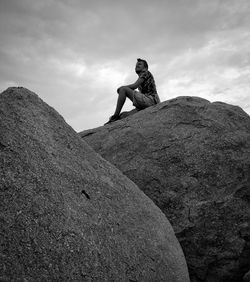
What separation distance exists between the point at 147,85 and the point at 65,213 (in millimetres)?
7544

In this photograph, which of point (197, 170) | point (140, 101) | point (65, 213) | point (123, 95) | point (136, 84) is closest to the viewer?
point (65, 213)

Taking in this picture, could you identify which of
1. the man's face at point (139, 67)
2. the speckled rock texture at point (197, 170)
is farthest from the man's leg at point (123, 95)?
the speckled rock texture at point (197, 170)

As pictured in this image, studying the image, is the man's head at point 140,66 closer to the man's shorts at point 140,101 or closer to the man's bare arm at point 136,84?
the man's bare arm at point 136,84

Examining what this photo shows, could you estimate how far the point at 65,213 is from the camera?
2789 mm

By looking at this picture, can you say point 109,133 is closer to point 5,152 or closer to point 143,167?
point 143,167

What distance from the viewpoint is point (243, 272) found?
5195 millimetres

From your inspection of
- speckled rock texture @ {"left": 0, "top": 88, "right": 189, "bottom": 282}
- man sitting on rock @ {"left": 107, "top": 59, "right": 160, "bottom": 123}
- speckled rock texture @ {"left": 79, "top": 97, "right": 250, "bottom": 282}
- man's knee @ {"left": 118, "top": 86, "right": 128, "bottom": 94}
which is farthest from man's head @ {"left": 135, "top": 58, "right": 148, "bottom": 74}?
speckled rock texture @ {"left": 0, "top": 88, "right": 189, "bottom": 282}

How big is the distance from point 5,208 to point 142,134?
454cm

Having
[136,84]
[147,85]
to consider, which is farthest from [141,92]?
[136,84]

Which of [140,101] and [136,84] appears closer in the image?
[140,101]

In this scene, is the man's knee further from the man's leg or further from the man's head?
the man's head

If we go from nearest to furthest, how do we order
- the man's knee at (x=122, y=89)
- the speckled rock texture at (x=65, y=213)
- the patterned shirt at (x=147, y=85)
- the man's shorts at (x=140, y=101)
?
1. the speckled rock texture at (x=65, y=213)
2. the man's shorts at (x=140, y=101)
3. the man's knee at (x=122, y=89)
4. the patterned shirt at (x=147, y=85)

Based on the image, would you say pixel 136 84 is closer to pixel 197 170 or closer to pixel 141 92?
pixel 141 92

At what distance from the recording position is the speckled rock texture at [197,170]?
521cm
